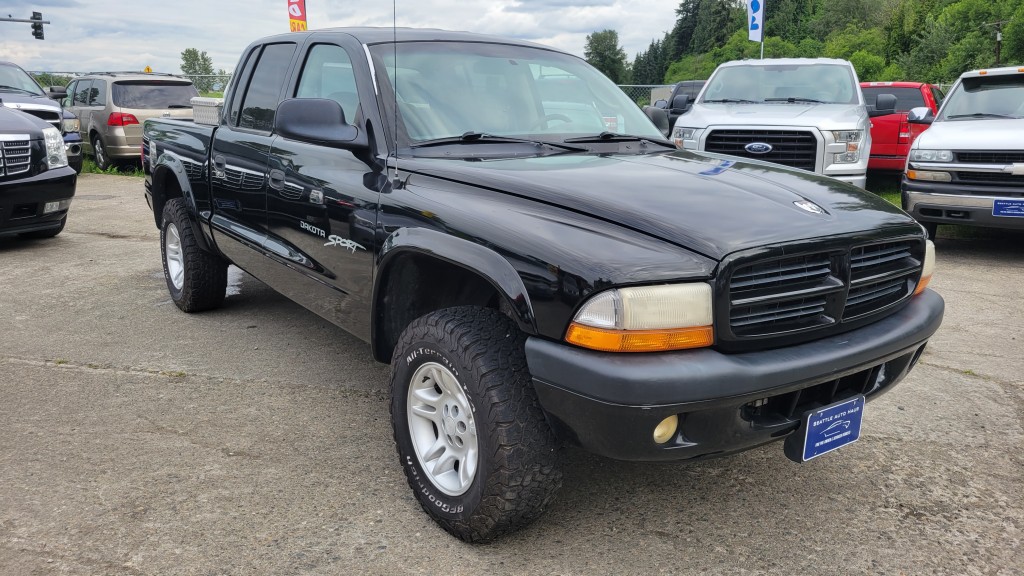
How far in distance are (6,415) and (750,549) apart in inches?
126

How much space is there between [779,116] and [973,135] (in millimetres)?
1683

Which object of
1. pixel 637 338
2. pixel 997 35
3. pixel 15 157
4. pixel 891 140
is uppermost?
pixel 997 35

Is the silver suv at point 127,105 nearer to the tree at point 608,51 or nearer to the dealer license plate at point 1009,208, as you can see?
the dealer license plate at point 1009,208

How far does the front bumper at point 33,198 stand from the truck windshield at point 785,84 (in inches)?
260

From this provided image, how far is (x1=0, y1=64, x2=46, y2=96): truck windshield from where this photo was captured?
41.0 ft

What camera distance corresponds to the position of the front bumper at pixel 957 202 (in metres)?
6.57

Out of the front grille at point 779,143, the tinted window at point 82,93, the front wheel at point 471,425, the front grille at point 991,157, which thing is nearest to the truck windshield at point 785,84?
the front grille at point 779,143

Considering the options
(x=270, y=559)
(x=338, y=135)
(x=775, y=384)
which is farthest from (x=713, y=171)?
(x=270, y=559)

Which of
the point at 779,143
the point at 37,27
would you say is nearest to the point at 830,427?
the point at 779,143

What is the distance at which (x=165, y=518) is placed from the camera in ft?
8.95

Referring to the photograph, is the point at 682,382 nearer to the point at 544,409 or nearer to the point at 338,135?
the point at 544,409

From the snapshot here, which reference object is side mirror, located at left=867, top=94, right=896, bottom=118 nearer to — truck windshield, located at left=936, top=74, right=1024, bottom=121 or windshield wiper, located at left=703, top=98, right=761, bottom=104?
truck windshield, located at left=936, top=74, right=1024, bottom=121

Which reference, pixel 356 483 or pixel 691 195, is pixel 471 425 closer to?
pixel 356 483

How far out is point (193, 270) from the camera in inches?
197
